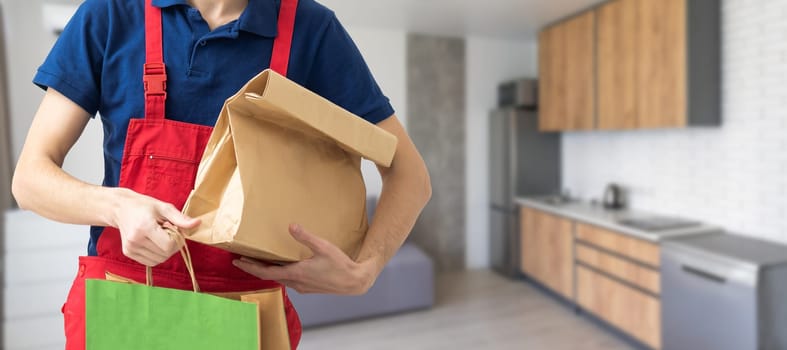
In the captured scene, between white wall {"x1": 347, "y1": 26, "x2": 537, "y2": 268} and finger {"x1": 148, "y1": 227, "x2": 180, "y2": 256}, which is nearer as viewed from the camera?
finger {"x1": 148, "y1": 227, "x2": 180, "y2": 256}

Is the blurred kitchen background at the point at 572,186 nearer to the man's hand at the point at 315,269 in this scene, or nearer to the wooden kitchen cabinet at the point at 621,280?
the wooden kitchen cabinet at the point at 621,280

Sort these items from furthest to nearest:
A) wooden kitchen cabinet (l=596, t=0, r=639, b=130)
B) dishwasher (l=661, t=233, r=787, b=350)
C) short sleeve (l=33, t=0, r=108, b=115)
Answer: wooden kitchen cabinet (l=596, t=0, r=639, b=130) < dishwasher (l=661, t=233, r=787, b=350) < short sleeve (l=33, t=0, r=108, b=115)

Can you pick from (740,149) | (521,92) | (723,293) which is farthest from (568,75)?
(723,293)

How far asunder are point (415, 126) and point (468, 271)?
1.48 meters

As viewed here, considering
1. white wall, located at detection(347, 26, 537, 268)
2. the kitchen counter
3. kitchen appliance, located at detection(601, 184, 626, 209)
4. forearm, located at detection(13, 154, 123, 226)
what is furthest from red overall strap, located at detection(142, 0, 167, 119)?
white wall, located at detection(347, 26, 537, 268)

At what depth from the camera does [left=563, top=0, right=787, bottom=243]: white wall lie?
7.52ft

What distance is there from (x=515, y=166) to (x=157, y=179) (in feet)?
11.8

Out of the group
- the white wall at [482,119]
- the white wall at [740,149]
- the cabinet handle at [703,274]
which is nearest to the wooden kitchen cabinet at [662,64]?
the white wall at [740,149]

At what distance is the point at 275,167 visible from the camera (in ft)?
1.50

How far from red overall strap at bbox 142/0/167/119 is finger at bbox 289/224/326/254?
0.78 ft

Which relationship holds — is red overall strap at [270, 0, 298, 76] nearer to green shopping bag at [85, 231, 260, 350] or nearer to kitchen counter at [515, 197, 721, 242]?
green shopping bag at [85, 231, 260, 350]

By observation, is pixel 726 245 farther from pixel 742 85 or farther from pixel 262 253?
pixel 262 253

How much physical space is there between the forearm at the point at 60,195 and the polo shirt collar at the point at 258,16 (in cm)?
24

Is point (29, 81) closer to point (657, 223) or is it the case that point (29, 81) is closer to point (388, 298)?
point (388, 298)
